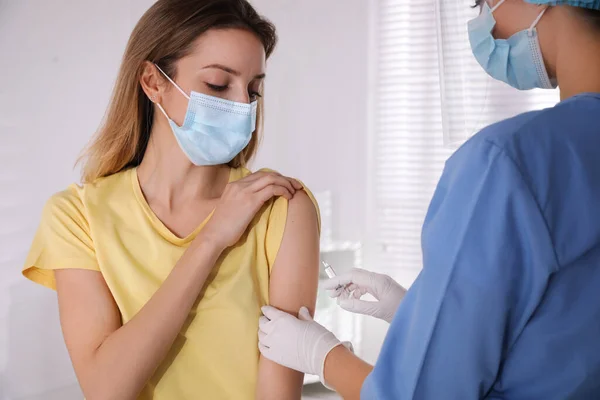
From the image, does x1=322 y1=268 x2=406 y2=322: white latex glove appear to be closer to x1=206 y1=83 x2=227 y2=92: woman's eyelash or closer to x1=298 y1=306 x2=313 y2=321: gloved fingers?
x1=298 y1=306 x2=313 y2=321: gloved fingers

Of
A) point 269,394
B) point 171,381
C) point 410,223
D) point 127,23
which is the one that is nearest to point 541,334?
Answer: point 269,394

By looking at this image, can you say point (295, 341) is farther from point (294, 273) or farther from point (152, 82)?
point (152, 82)

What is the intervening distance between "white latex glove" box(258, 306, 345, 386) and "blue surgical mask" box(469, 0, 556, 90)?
56cm

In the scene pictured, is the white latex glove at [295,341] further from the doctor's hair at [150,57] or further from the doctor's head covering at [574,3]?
the doctor's head covering at [574,3]

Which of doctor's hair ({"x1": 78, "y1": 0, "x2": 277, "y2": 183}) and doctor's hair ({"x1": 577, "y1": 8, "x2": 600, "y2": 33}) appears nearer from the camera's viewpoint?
doctor's hair ({"x1": 577, "y1": 8, "x2": 600, "y2": 33})

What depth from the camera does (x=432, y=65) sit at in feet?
11.4

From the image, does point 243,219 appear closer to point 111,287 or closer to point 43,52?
point 111,287

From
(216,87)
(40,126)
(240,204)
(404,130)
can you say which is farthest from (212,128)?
(404,130)

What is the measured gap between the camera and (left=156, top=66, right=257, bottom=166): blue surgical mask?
146 centimetres

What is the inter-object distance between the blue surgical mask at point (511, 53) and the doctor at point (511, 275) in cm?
14

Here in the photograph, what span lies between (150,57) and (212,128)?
219 mm

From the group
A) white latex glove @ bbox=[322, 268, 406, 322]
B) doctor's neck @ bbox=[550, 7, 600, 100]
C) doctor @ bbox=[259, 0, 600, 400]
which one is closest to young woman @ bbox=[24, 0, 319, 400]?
white latex glove @ bbox=[322, 268, 406, 322]

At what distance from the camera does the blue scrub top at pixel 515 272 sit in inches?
33.9

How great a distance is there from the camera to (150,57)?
1507 millimetres
